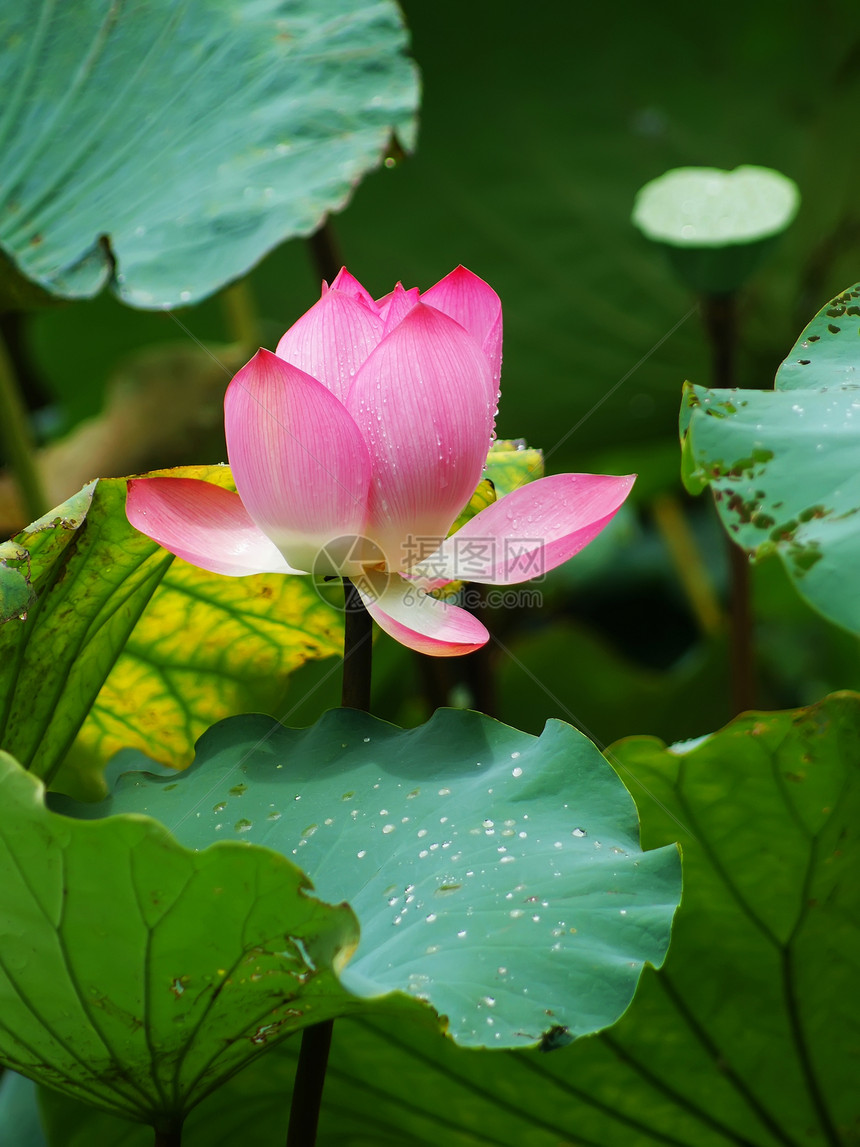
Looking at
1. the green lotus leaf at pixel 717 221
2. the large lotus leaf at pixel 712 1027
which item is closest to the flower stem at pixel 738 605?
the green lotus leaf at pixel 717 221

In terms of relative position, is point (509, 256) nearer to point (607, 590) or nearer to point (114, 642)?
point (607, 590)

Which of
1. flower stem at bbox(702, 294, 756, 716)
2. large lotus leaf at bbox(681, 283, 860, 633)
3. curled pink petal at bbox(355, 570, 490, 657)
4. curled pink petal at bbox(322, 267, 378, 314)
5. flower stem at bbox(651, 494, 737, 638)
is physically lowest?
flower stem at bbox(651, 494, 737, 638)

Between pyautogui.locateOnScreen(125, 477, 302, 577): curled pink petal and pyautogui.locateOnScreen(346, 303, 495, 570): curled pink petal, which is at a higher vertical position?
pyautogui.locateOnScreen(346, 303, 495, 570): curled pink petal

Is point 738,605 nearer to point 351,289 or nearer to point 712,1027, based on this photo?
point 712,1027

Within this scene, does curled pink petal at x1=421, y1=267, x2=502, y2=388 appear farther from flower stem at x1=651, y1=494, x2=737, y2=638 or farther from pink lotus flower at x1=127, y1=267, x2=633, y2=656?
flower stem at x1=651, y1=494, x2=737, y2=638

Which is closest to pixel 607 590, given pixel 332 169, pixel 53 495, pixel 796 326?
pixel 796 326

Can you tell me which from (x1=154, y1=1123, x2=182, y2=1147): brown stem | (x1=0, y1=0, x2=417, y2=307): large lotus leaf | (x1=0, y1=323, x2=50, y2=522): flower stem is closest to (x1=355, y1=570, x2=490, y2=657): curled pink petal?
(x1=154, y1=1123, x2=182, y2=1147): brown stem

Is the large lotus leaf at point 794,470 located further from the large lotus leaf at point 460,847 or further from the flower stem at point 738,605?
the flower stem at point 738,605
